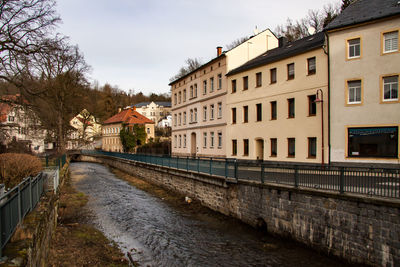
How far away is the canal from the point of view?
31.9 feet

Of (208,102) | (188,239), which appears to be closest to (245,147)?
(208,102)

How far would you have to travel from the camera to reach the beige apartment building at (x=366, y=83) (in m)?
16.5

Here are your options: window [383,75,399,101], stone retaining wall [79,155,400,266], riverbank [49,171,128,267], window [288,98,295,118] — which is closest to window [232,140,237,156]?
window [288,98,295,118]

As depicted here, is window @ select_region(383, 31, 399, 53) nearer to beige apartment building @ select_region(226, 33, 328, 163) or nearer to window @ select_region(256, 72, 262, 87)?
beige apartment building @ select_region(226, 33, 328, 163)

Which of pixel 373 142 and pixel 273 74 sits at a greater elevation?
pixel 273 74

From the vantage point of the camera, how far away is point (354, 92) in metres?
17.9

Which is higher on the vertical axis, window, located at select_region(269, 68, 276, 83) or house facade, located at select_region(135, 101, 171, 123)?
house facade, located at select_region(135, 101, 171, 123)

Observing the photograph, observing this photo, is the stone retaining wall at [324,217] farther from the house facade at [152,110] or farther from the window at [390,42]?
the house facade at [152,110]

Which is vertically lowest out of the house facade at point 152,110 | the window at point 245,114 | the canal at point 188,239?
the canal at point 188,239

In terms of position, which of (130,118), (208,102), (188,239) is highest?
(130,118)

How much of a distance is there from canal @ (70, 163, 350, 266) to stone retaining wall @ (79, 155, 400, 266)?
0.47 m

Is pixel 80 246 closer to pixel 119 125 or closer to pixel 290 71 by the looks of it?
pixel 290 71

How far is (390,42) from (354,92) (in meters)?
3.06

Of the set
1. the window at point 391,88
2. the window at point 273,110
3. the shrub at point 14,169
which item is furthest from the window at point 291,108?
the shrub at point 14,169
